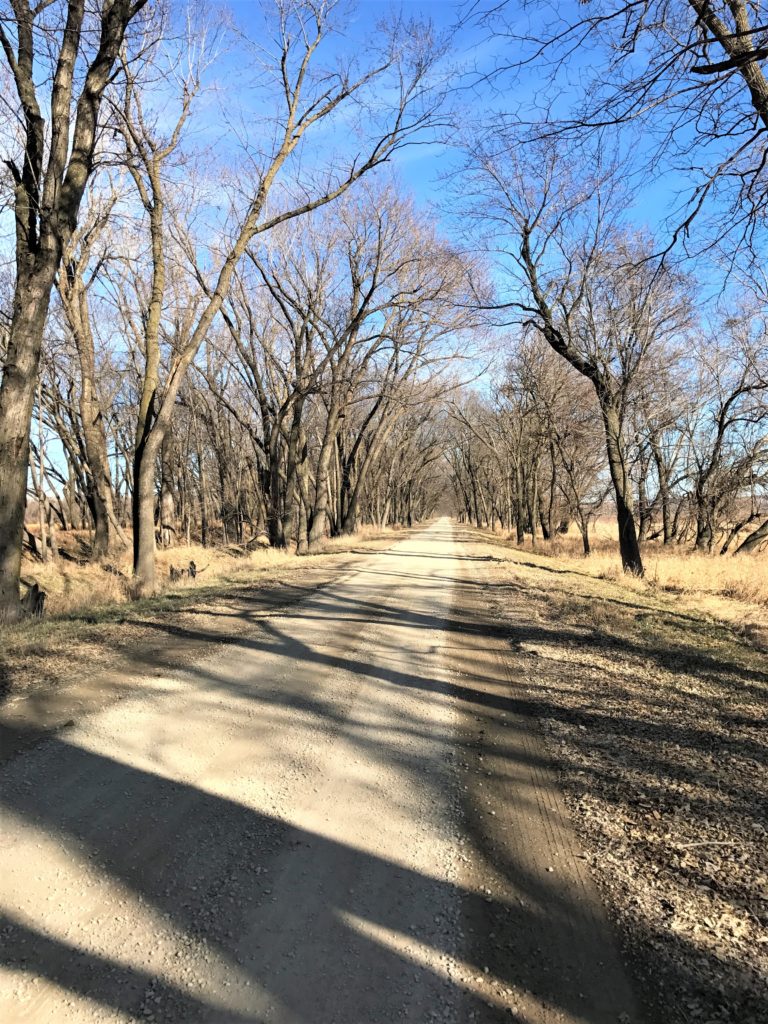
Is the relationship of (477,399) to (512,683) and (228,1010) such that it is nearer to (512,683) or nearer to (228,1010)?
(512,683)

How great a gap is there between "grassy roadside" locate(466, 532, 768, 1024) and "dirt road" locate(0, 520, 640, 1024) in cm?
21

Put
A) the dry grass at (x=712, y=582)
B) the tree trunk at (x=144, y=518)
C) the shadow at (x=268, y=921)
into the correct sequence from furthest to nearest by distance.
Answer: the tree trunk at (x=144, y=518) < the dry grass at (x=712, y=582) < the shadow at (x=268, y=921)

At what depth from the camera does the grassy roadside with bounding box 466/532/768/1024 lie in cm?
230

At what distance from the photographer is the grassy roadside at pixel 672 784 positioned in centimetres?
230

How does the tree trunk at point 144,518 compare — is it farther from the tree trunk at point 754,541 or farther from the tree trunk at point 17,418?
the tree trunk at point 754,541

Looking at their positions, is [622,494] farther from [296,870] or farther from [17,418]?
[296,870]

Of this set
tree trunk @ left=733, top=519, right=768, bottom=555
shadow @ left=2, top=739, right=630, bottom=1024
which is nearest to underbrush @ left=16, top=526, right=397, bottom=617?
shadow @ left=2, top=739, right=630, bottom=1024

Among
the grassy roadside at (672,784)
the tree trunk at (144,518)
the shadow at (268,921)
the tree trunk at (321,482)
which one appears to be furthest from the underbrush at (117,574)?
the grassy roadside at (672,784)

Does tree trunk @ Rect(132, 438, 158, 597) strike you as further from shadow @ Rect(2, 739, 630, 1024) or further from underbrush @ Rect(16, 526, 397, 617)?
shadow @ Rect(2, 739, 630, 1024)

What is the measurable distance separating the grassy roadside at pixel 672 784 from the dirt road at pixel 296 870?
0.21m

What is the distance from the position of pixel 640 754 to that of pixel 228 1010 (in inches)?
122

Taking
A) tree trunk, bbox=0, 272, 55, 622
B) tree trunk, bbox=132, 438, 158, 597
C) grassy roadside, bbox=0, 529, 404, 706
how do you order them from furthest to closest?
tree trunk, bbox=132, 438, 158, 597 → tree trunk, bbox=0, 272, 55, 622 → grassy roadside, bbox=0, 529, 404, 706

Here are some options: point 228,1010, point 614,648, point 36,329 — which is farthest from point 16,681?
point 614,648

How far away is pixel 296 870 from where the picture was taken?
275cm
